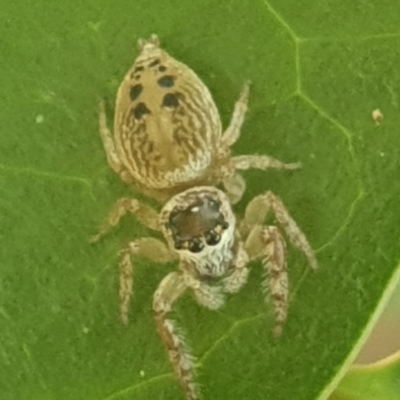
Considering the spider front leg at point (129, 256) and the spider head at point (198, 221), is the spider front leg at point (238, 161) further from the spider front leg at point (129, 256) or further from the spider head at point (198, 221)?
the spider front leg at point (129, 256)

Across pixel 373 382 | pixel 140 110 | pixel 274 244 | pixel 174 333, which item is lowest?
pixel 373 382

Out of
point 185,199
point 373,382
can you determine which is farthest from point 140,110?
point 373,382

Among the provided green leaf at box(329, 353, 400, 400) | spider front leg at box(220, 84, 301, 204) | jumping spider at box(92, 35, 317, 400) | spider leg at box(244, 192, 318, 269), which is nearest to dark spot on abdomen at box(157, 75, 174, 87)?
jumping spider at box(92, 35, 317, 400)

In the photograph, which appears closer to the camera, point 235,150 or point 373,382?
point 373,382

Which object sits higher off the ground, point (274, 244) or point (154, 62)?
point (154, 62)

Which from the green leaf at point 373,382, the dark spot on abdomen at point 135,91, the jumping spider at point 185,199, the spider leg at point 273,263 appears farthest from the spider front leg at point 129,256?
the green leaf at point 373,382

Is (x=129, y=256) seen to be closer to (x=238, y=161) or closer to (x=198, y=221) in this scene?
(x=198, y=221)

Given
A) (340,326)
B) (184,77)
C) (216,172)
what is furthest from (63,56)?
(340,326)

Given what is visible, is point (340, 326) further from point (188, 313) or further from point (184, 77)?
point (184, 77)
